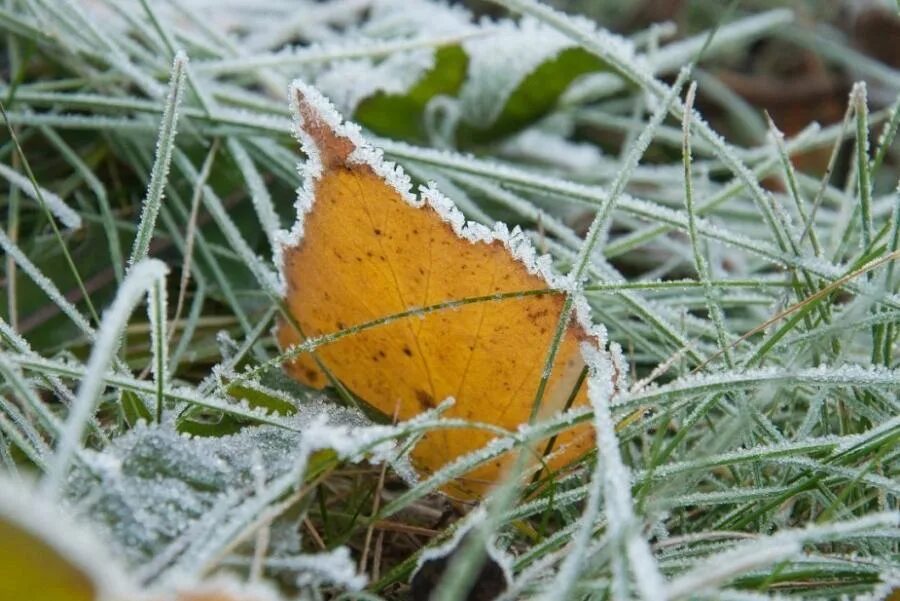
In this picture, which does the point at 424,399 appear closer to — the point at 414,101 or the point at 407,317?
the point at 407,317

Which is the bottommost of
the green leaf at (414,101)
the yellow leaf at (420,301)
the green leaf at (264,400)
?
the green leaf at (264,400)

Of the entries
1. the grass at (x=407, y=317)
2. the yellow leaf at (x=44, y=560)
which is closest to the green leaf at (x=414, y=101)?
the grass at (x=407, y=317)

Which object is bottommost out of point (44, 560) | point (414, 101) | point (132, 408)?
point (44, 560)

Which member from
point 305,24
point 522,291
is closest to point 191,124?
point 305,24

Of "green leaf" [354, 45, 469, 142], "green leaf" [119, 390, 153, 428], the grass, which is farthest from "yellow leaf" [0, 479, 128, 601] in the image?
"green leaf" [354, 45, 469, 142]

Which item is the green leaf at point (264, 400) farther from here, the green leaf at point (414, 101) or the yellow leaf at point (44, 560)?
the green leaf at point (414, 101)

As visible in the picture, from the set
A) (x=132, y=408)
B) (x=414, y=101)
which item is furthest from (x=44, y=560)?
(x=414, y=101)
